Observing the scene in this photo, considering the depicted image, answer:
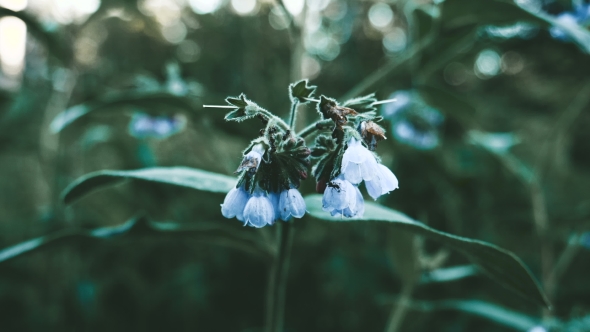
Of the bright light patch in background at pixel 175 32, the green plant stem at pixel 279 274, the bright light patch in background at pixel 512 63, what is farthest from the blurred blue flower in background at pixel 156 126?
the bright light patch in background at pixel 512 63

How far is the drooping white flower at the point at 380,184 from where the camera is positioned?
0.85 meters

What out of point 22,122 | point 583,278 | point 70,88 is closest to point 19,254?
point 70,88

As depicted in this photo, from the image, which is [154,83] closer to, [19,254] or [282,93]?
[19,254]

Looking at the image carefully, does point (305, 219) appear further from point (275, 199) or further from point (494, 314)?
point (494, 314)

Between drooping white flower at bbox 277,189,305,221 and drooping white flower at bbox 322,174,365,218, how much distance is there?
5cm

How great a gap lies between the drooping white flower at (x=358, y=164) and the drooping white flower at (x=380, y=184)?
0.04 feet

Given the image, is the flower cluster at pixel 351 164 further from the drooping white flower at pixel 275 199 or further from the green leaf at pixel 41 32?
the green leaf at pixel 41 32

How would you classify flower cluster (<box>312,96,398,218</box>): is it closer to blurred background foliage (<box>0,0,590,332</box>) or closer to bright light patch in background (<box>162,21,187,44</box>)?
blurred background foliage (<box>0,0,590,332</box>)

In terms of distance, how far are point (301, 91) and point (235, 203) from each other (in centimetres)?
25

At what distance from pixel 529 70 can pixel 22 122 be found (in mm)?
5262

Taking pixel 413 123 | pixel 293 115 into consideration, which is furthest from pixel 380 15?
pixel 293 115

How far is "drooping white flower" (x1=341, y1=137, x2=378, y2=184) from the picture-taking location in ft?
→ 2.78

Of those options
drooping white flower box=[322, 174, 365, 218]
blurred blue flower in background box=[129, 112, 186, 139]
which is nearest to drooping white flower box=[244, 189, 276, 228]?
drooping white flower box=[322, 174, 365, 218]

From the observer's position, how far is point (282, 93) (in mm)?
3375
